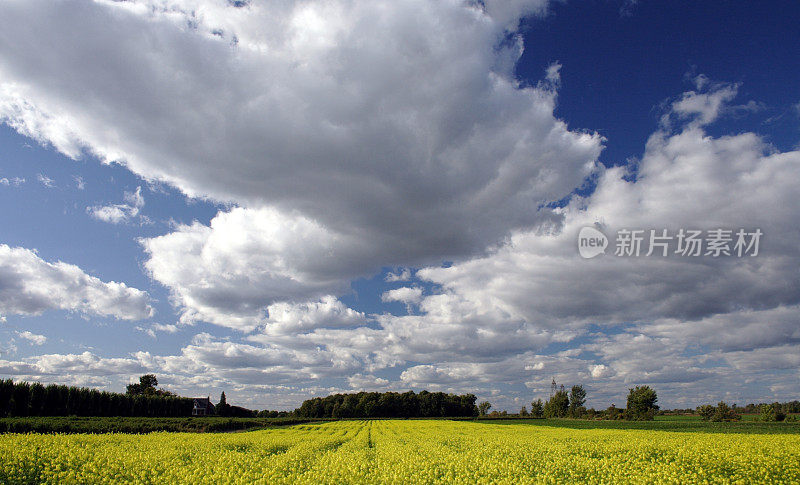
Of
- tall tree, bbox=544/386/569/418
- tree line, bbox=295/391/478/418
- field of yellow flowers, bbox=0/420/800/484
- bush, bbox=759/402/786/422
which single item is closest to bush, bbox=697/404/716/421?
bush, bbox=759/402/786/422

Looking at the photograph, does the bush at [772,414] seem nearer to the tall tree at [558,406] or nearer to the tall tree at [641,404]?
the tall tree at [641,404]

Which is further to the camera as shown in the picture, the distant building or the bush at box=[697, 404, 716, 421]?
the distant building

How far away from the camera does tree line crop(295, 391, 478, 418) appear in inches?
5714

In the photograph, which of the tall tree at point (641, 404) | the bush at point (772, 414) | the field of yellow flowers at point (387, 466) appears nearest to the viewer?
the field of yellow flowers at point (387, 466)

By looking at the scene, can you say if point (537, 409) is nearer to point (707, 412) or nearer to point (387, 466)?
point (707, 412)

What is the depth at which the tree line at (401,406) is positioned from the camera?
476 feet

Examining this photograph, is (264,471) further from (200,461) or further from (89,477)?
(89,477)

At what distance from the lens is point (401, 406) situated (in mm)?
146875

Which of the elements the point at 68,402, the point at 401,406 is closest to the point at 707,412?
the point at 401,406

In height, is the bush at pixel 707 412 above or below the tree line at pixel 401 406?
above

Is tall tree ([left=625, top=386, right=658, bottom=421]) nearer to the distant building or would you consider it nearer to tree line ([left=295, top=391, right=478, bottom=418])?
tree line ([left=295, top=391, right=478, bottom=418])

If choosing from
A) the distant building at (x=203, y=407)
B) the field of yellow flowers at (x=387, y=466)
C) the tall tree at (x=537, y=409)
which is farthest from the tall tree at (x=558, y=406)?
the field of yellow flowers at (x=387, y=466)

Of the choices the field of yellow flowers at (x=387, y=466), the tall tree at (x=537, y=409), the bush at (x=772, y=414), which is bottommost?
the tall tree at (x=537, y=409)

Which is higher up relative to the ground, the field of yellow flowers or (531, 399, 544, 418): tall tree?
the field of yellow flowers
